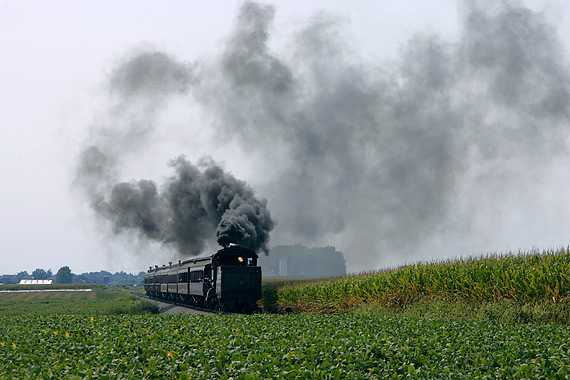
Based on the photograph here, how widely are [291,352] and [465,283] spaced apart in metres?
12.4

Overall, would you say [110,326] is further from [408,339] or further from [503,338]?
[503,338]

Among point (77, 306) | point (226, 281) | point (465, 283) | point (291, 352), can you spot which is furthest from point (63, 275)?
point (291, 352)

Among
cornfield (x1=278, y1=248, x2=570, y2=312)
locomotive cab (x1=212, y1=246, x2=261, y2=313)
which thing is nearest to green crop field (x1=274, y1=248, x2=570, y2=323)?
cornfield (x1=278, y1=248, x2=570, y2=312)

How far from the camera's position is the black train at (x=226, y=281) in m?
27.2

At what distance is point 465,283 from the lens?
19.3m

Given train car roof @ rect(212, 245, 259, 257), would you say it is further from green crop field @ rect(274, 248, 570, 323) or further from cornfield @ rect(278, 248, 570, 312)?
green crop field @ rect(274, 248, 570, 323)

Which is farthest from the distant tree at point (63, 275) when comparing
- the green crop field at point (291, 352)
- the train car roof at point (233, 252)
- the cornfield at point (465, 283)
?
the green crop field at point (291, 352)

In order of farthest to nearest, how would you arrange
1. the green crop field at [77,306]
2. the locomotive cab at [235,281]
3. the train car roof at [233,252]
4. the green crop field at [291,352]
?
the train car roof at [233,252], the locomotive cab at [235,281], the green crop field at [77,306], the green crop field at [291,352]

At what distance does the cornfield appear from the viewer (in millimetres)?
16812

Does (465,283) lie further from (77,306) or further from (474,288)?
(77,306)

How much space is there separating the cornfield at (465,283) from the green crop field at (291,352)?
462 centimetres

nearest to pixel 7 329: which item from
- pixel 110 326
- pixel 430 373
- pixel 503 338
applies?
pixel 110 326

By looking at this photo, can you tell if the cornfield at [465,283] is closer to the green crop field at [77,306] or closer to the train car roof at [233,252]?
the train car roof at [233,252]

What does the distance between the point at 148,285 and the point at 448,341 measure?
49165 millimetres
